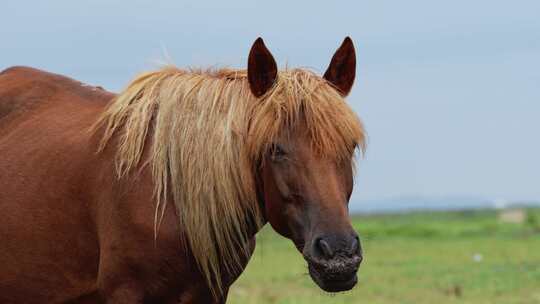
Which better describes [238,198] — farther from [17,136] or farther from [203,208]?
[17,136]

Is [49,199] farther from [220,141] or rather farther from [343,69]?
[343,69]

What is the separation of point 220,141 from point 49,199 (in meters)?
1.02

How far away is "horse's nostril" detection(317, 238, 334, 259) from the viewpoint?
4090 millimetres

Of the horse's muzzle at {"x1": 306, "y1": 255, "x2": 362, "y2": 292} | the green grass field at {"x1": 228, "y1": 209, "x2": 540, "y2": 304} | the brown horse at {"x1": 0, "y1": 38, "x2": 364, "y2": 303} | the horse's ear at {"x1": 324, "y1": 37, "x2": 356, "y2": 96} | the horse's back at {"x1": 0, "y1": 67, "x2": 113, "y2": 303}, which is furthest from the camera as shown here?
the green grass field at {"x1": 228, "y1": 209, "x2": 540, "y2": 304}

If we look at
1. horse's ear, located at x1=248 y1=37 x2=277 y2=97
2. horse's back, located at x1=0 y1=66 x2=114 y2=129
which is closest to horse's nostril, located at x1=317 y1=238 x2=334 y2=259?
horse's ear, located at x1=248 y1=37 x2=277 y2=97

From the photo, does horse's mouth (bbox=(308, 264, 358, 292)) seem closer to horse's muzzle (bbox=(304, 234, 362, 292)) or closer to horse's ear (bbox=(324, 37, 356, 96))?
horse's muzzle (bbox=(304, 234, 362, 292))

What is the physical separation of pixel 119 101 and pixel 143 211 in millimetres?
706

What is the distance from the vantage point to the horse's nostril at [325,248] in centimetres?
409

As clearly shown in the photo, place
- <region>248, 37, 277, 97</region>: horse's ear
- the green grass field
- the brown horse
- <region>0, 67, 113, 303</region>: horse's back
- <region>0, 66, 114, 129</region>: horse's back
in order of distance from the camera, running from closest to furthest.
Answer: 1. the brown horse
2. <region>248, 37, 277, 97</region>: horse's ear
3. <region>0, 67, 113, 303</region>: horse's back
4. <region>0, 66, 114, 129</region>: horse's back
5. the green grass field

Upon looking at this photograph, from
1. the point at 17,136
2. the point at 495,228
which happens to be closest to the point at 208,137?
the point at 17,136

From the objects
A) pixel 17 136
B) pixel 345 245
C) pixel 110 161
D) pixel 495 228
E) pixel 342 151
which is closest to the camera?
pixel 345 245

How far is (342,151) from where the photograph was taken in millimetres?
4406

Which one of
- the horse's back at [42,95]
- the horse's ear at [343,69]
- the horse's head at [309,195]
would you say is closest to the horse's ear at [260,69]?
the horse's head at [309,195]

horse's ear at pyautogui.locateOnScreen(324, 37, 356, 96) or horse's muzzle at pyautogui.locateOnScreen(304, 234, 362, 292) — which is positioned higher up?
horse's ear at pyautogui.locateOnScreen(324, 37, 356, 96)
